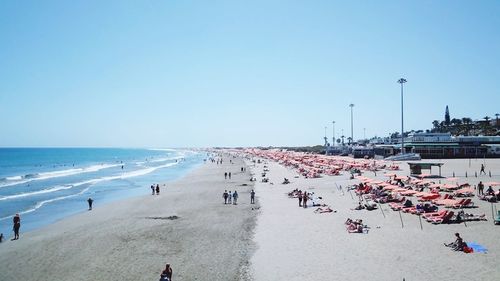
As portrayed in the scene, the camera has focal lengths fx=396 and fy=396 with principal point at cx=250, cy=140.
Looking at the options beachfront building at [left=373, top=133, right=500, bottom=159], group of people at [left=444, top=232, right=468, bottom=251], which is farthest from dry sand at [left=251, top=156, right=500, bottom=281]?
beachfront building at [left=373, top=133, right=500, bottom=159]

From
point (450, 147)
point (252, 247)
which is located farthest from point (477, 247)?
point (450, 147)

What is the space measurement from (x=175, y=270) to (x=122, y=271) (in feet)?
6.73

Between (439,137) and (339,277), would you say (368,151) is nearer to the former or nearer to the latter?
(439,137)

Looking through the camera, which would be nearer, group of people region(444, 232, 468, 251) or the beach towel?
the beach towel

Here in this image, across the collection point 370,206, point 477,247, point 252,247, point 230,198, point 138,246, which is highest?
point 370,206

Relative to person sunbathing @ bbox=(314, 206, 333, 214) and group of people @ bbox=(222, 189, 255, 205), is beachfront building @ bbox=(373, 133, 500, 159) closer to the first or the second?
group of people @ bbox=(222, 189, 255, 205)

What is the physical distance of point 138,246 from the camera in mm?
18719

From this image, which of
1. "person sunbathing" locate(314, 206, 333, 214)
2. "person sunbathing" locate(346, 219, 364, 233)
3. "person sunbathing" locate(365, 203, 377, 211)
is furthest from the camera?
"person sunbathing" locate(314, 206, 333, 214)

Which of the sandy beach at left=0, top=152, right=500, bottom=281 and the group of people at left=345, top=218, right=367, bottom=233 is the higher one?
the group of people at left=345, top=218, right=367, bottom=233

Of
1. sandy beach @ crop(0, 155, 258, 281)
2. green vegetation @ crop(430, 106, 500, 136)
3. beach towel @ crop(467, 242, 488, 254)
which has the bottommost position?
sandy beach @ crop(0, 155, 258, 281)

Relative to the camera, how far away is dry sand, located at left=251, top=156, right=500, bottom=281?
43.7ft

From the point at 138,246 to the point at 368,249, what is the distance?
1043cm

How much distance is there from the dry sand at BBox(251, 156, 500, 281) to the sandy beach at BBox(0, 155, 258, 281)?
1.39 m

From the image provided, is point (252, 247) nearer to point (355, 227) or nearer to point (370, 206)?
point (355, 227)
